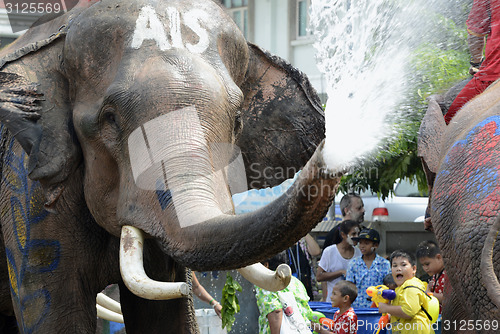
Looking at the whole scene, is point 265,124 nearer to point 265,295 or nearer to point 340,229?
point 265,295

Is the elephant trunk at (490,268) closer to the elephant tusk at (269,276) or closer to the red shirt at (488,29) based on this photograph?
the elephant tusk at (269,276)

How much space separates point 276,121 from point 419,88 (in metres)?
1.24

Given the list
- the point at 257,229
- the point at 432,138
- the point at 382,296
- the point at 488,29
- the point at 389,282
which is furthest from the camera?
the point at 389,282

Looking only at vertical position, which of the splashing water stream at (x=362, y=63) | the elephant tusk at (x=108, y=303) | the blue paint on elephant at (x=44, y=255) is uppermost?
the splashing water stream at (x=362, y=63)

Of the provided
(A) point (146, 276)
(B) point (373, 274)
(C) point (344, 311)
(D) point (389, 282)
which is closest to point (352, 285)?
(C) point (344, 311)

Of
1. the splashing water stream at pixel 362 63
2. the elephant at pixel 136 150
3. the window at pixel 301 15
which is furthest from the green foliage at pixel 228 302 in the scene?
the window at pixel 301 15

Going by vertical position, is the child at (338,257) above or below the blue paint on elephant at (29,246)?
below

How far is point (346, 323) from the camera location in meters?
6.61

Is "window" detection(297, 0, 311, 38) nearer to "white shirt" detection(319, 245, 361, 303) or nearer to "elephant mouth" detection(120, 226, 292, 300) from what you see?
"white shirt" detection(319, 245, 361, 303)

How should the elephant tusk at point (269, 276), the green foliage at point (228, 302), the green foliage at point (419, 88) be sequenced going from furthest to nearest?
the green foliage at point (228, 302) < the green foliage at point (419, 88) < the elephant tusk at point (269, 276)

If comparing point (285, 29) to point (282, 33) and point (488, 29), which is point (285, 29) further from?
point (488, 29)

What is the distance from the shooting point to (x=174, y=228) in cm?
368

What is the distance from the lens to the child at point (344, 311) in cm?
661

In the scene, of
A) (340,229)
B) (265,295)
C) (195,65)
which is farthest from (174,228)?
(340,229)
